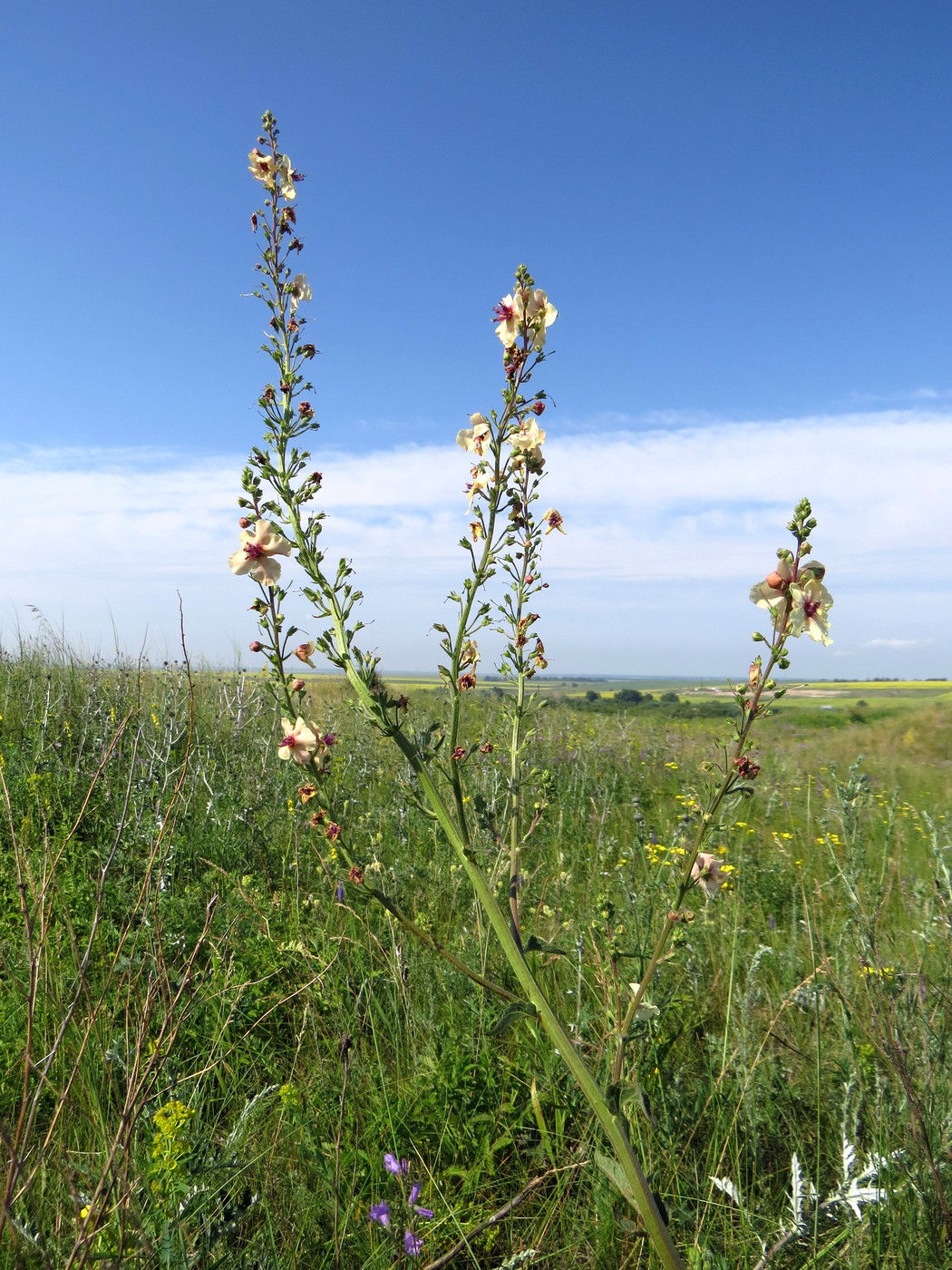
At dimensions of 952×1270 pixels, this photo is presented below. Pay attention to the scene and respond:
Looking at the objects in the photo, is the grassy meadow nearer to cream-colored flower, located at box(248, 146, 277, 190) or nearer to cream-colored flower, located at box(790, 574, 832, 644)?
cream-colored flower, located at box(790, 574, 832, 644)

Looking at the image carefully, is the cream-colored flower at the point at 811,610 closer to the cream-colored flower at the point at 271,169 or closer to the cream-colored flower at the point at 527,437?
A: the cream-colored flower at the point at 527,437

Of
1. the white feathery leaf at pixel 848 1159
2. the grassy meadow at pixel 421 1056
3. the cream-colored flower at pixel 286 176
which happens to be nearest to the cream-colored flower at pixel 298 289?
the cream-colored flower at pixel 286 176

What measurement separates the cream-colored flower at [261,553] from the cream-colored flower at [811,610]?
4.06ft

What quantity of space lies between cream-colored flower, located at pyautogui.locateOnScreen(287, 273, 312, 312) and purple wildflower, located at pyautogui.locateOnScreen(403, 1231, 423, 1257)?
2459 mm

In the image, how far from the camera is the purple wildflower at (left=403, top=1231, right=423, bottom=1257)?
5.43 feet

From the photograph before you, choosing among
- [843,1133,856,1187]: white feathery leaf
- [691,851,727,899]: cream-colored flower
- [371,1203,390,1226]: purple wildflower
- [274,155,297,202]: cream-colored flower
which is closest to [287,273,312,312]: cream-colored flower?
[274,155,297,202]: cream-colored flower

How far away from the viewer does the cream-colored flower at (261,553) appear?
189 cm

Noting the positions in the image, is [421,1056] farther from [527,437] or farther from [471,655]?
[527,437]

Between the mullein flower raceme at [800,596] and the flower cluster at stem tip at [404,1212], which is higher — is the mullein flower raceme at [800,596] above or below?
above

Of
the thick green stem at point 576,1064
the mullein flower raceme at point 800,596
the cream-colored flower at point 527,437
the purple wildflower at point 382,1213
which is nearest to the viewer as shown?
the thick green stem at point 576,1064

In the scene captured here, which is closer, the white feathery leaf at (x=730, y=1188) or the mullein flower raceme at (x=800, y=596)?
the mullein flower raceme at (x=800, y=596)

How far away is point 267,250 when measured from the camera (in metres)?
2.23

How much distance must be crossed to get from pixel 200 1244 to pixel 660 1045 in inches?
59.7

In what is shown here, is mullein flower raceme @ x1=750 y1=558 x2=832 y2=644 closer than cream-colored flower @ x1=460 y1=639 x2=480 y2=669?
Yes
